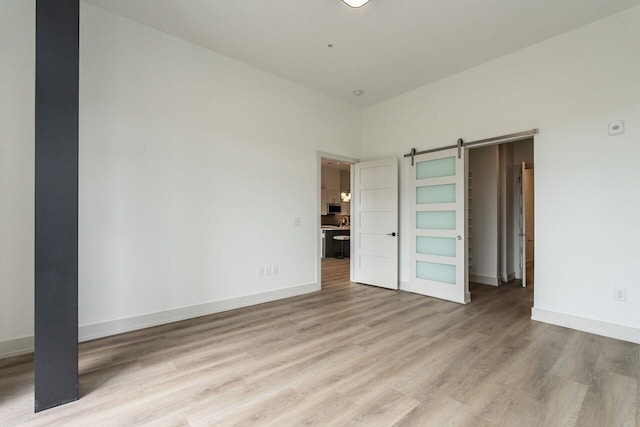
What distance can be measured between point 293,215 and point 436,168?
2.40 metres

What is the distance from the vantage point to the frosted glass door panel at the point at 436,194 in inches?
172

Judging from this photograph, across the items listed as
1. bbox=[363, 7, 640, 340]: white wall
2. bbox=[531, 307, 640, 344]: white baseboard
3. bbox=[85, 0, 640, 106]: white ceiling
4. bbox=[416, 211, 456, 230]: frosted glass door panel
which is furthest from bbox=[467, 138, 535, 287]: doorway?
bbox=[85, 0, 640, 106]: white ceiling

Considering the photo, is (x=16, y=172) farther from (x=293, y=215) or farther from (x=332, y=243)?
(x=332, y=243)

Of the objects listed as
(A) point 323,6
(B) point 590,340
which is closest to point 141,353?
(A) point 323,6

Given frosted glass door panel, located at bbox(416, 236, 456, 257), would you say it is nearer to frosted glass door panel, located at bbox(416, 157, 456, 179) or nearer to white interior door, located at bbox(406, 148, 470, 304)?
white interior door, located at bbox(406, 148, 470, 304)

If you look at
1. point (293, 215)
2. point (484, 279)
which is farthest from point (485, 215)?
point (293, 215)

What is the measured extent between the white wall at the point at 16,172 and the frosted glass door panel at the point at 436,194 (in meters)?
4.80

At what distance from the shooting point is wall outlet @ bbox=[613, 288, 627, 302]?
296 cm

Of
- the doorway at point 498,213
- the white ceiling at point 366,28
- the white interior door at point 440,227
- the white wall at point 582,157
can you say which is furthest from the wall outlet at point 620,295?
the white ceiling at point 366,28

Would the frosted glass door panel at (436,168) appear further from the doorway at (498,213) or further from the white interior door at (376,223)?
the doorway at (498,213)

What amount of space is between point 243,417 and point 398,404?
3.25 ft

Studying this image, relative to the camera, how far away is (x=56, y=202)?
1.88 m

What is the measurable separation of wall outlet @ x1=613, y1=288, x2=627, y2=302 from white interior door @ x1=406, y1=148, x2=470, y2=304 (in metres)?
1.52

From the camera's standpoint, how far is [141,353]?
260cm
